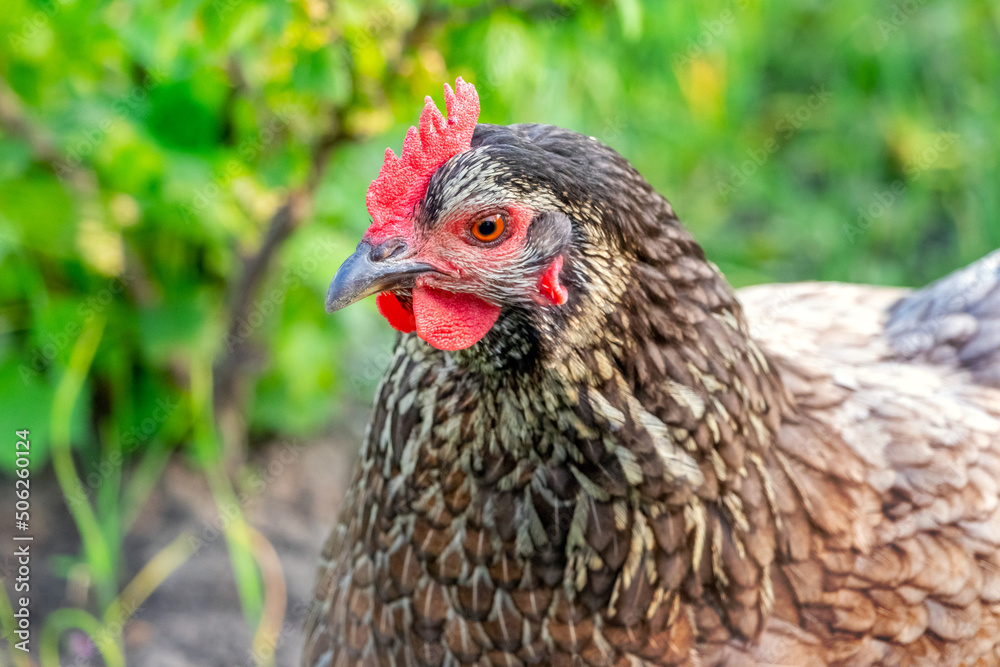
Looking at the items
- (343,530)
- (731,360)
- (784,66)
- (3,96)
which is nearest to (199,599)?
(343,530)

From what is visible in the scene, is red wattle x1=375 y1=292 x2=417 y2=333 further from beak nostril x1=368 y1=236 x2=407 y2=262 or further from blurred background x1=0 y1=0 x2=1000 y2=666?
blurred background x1=0 y1=0 x2=1000 y2=666

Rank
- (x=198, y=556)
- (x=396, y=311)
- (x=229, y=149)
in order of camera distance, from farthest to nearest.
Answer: (x=198, y=556), (x=229, y=149), (x=396, y=311)

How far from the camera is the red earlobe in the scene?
1.14 m

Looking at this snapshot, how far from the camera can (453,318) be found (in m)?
1.17

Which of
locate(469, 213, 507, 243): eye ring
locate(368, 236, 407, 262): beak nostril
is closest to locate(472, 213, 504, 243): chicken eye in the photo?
locate(469, 213, 507, 243): eye ring

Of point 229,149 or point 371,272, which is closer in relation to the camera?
point 371,272

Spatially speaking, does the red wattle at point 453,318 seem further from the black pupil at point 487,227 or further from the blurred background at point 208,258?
the blurred background at point 208,258

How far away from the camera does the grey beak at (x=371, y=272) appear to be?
1143mm

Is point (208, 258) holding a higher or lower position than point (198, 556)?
higher

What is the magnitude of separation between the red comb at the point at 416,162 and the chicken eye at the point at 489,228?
0.10 m

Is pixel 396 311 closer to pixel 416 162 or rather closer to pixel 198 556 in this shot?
pixel 416 162

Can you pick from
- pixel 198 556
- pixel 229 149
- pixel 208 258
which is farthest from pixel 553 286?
pixel 198 556

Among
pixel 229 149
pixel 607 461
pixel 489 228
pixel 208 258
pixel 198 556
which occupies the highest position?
pixel 229 149

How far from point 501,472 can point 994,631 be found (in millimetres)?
903
